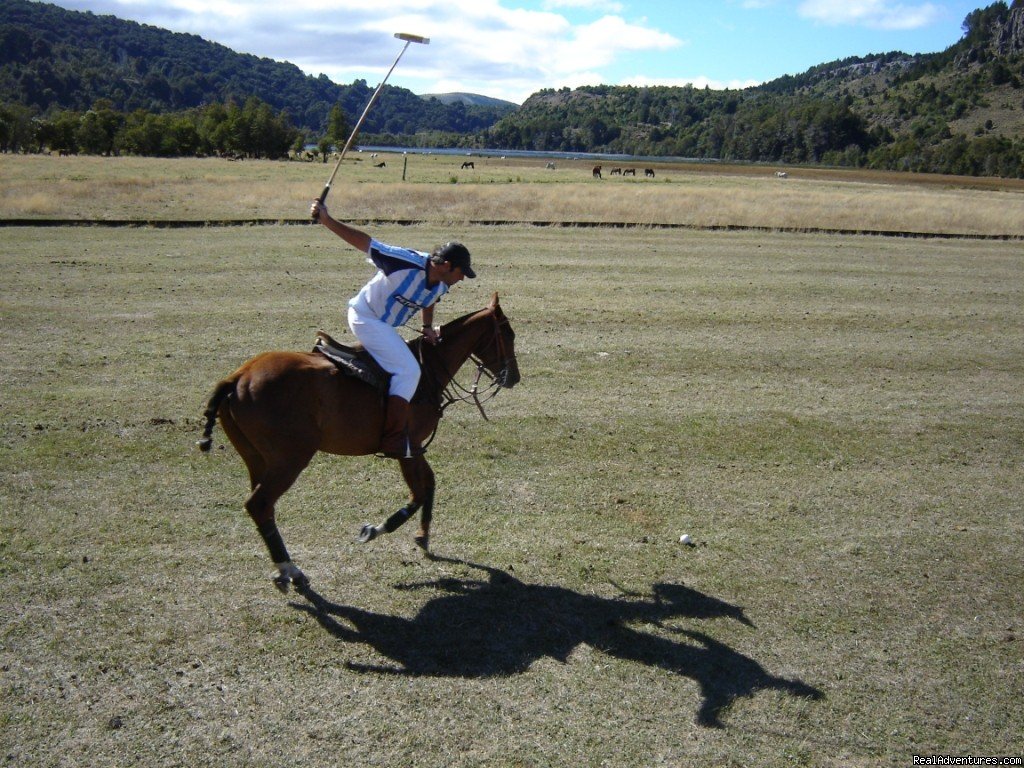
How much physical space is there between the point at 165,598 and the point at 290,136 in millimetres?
120278

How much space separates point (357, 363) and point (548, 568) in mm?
2498

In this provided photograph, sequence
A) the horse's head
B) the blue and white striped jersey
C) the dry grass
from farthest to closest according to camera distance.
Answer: the dry grass → the horse's head → the blue and white striped jersey

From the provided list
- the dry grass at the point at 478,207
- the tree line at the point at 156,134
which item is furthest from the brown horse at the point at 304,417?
the tree line at the point at 156,134

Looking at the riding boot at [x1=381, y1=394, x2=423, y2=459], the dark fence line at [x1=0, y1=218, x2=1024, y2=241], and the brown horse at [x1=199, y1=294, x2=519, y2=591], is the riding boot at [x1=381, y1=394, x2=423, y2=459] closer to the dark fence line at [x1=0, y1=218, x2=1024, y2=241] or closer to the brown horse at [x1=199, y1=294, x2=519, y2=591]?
the brown horse at [x1=199, y1=294, x2=519, y2=591]

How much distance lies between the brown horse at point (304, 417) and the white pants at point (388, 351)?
0.63ft

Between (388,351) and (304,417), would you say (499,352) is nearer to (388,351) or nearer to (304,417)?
(388,351)

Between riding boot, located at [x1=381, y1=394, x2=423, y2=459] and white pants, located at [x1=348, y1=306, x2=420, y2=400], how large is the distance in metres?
0.08

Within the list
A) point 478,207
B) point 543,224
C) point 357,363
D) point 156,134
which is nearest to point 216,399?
point 357,363

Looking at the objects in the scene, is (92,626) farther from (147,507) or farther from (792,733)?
(792,733)

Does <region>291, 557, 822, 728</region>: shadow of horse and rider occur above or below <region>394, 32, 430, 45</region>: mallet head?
below

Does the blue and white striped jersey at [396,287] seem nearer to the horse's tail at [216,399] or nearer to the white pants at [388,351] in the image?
the white pants at [388,351]

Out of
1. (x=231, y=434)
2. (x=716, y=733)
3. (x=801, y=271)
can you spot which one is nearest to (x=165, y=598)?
(x=231, y=434)

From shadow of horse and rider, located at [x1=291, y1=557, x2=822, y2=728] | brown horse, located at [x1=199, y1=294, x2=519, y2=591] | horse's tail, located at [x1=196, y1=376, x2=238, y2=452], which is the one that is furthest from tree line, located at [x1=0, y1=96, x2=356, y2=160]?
shadow of horse and rider, located at [x1=291, y1=557, x2=822, y2=728]

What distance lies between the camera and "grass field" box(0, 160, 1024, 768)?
5.00 meters
